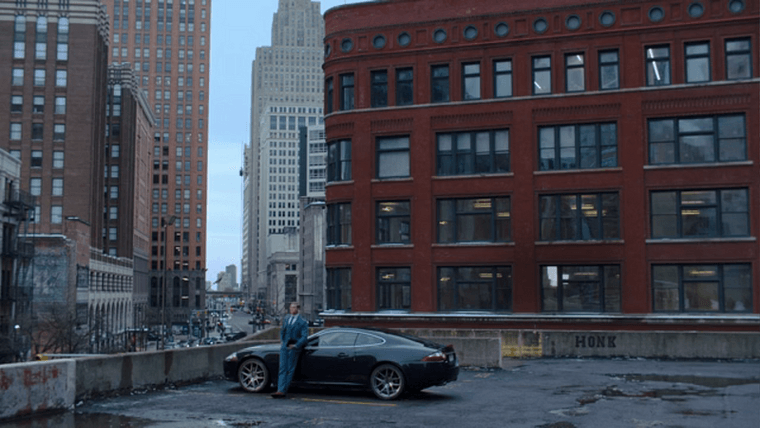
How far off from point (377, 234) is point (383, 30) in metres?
10.4

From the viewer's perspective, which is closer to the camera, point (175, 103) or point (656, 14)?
point (656, 14)

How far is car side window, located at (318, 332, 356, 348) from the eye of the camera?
1592cm

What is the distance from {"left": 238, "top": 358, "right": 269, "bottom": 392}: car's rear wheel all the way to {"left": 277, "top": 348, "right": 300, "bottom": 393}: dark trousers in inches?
30.7

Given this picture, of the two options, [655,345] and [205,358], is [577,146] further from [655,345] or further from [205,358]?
[205,358]

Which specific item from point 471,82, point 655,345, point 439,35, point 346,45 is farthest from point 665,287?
point 346,45

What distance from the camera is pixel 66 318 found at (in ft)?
234

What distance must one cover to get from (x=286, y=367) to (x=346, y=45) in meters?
27.8

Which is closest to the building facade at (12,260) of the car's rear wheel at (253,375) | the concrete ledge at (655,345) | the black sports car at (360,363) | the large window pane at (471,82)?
the large window pane at (471,82)

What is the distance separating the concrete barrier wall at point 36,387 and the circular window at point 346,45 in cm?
2919

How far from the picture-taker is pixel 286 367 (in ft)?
51.0

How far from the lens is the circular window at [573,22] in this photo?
37.0 metres

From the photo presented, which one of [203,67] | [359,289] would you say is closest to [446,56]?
[359,289]

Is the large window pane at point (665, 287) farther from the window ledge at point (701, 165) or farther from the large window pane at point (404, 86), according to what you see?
the large window pane at point (404, 86)

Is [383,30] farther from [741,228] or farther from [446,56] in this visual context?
[741,228]
